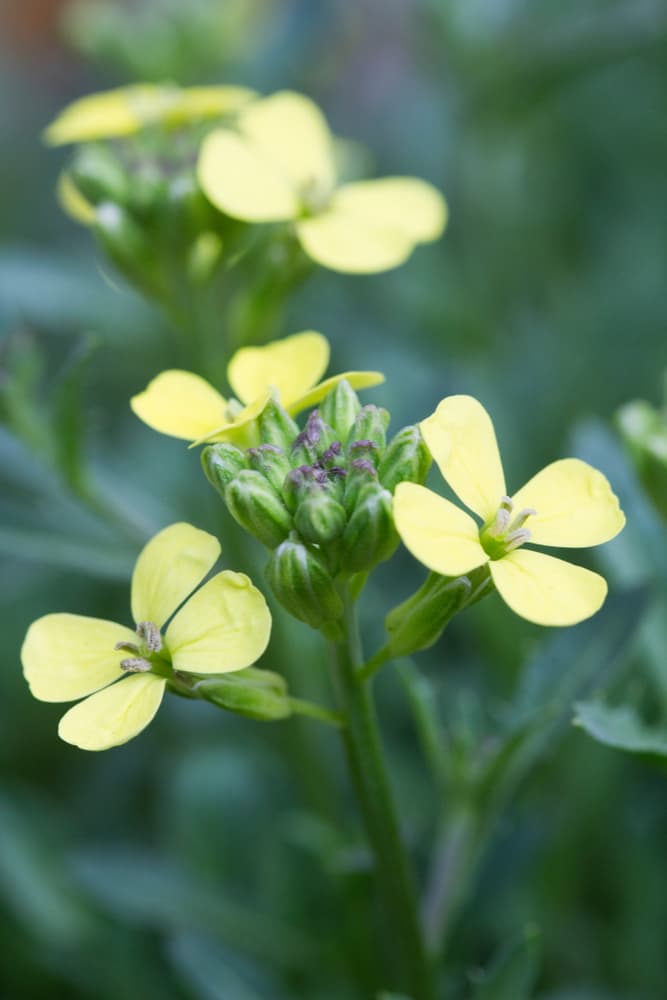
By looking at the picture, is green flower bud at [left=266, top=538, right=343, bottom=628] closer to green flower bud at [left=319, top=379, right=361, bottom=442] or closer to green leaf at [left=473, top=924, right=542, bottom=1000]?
green flower bud at [left=319, top=379, right=361, bottom=442]

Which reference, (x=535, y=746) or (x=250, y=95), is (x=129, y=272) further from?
(x=535, y=746)

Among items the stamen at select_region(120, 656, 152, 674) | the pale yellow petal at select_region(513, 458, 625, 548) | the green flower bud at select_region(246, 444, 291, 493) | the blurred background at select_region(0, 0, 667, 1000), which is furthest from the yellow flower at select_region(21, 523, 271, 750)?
the blurred background at select_region(0, 0, 667, 1000)

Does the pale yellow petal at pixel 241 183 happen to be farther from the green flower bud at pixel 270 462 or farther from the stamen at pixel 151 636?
the stamen at pixel 151 636

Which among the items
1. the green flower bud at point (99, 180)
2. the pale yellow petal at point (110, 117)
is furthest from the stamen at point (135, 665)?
the pale yellow petal at point (110, 117)

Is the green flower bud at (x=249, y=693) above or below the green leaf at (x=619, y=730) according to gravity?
below

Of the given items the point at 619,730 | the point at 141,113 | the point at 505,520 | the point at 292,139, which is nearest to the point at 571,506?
the point at 505,520
